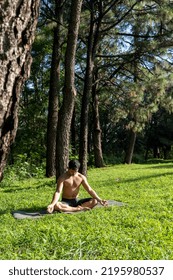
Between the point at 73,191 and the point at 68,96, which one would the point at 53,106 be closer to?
the point at 68,96

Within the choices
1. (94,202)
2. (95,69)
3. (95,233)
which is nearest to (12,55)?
(95,233)

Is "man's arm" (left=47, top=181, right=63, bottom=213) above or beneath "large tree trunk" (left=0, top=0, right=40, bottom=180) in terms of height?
beneath

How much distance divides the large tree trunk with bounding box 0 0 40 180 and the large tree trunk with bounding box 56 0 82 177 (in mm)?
8893

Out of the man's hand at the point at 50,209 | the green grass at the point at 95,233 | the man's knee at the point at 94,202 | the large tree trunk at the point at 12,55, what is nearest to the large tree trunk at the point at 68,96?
the green grass at the point at 95,233

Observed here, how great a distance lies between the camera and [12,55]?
1.29m

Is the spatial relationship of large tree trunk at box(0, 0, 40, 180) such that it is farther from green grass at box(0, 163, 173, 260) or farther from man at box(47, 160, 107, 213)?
man at box(47, 160, 107, 213)

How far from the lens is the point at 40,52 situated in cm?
2053

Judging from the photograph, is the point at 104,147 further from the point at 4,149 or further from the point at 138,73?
the point at 4,149

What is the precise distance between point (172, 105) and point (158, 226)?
12.5 metres

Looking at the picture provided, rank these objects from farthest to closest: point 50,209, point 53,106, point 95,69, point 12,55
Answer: point 95,69
point 53,106
point 50,209
point 12,55

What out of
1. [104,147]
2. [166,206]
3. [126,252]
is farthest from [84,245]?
[104,147]

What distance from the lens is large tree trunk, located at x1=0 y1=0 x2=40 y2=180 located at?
125 centimetres

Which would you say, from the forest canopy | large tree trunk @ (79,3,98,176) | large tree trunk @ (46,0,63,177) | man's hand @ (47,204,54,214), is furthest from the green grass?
large tree trunk @ (46,0,63,177)

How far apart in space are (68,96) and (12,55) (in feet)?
30.2
